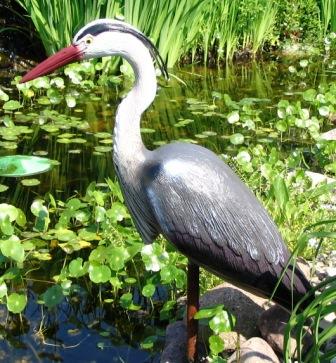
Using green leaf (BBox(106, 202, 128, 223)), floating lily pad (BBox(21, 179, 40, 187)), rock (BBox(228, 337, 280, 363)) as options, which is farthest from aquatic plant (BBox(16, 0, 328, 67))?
rock (BBox(228, 337, 280, 363))

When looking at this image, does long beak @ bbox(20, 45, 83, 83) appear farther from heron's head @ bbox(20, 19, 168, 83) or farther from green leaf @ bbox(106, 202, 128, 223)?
green leaf @ bbox(106, 202, 128, 223)

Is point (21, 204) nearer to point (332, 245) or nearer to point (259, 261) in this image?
point (332, 245)

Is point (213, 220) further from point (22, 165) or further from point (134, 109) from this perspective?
point (22, 165)

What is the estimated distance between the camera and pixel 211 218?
2.51 meters

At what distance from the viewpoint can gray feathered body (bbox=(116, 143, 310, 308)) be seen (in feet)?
8.21

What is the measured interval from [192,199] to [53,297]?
2.84 ft

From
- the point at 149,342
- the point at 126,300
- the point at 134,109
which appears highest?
the point at 134,109

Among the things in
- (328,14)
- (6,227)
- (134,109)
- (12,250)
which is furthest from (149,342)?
(328,14)

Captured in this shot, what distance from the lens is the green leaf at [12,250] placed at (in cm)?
A: 308

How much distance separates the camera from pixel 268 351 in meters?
2.56

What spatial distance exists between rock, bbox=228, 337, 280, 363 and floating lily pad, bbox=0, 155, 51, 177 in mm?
2070

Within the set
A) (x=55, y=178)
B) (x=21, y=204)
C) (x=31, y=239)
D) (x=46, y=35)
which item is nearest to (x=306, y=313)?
(x=31, y=239)

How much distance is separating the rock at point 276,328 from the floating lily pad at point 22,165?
2.01 m

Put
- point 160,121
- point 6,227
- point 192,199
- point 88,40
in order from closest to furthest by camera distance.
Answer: point 192,199
point 88,40
point 6,227
point 160,121
